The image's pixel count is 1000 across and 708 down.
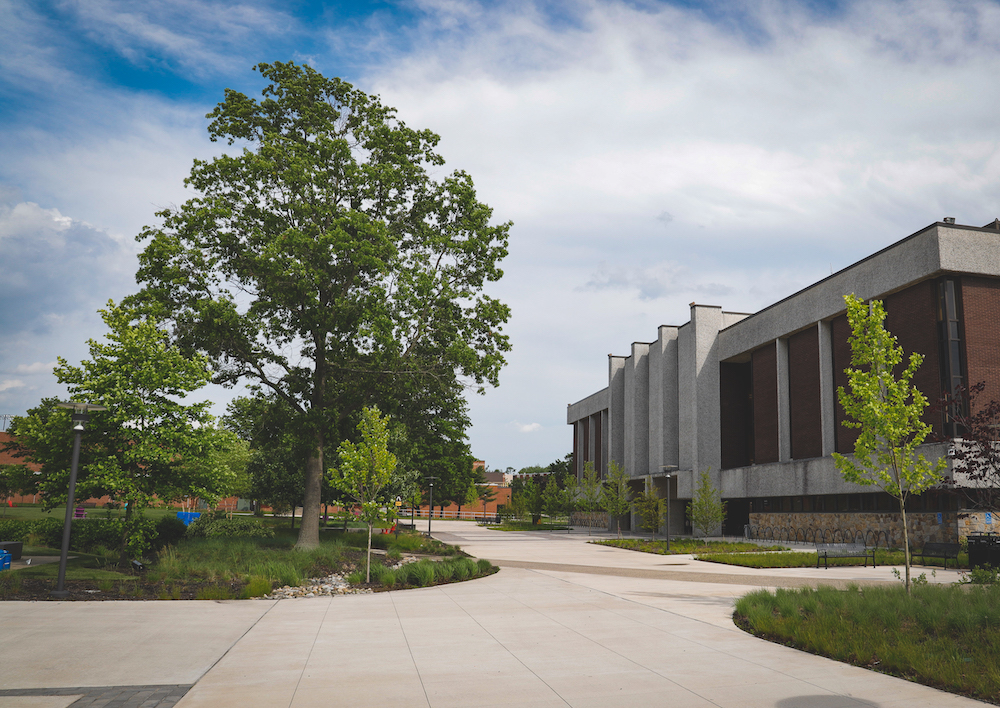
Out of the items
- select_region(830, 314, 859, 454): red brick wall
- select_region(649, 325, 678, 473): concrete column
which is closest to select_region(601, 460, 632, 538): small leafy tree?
select_region(649, 325, 678, 473): concrete column

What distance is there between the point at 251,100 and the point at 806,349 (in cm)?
3081

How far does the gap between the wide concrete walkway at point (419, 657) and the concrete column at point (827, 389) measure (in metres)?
23.3

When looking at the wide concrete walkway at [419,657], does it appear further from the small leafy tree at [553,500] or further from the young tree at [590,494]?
the small leafy tree at [553,500]

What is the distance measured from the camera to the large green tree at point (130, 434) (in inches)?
741

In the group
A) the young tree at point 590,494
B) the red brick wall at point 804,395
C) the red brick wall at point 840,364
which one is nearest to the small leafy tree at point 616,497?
the young tree at point 590,494

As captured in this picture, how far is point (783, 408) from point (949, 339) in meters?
12.0

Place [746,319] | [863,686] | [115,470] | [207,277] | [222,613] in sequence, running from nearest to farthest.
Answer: [863,686], [222,613], [115,470], [207,277], [746,319]

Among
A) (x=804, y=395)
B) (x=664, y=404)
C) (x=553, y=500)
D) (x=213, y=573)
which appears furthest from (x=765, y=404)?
(x=213, y=573)

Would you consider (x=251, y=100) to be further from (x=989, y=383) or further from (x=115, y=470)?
(x=989, y=383)

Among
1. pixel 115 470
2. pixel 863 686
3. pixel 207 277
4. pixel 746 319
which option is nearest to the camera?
pixel 863 686

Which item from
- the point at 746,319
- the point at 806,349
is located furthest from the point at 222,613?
the point at 746,319

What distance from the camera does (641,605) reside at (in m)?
13.8

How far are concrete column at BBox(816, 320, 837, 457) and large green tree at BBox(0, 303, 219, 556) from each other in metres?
28.9

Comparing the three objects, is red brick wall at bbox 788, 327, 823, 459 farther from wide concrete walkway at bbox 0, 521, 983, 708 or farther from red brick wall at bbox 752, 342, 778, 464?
wide concrete walkway at bbox 0, 521, 983, 708
